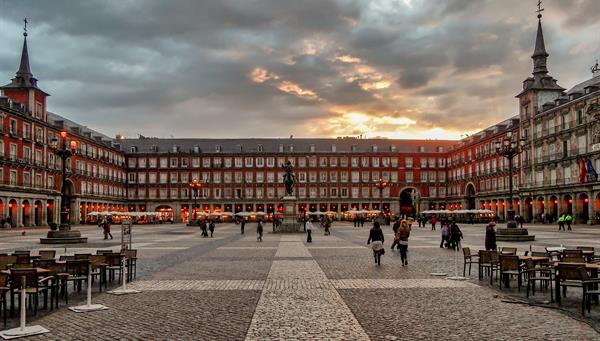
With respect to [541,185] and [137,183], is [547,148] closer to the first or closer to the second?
[541,185]

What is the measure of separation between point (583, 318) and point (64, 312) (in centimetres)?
1033

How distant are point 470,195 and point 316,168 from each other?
98.1ft

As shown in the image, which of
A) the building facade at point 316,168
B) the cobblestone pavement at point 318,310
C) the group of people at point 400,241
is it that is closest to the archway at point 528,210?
the building facade at point 316,168

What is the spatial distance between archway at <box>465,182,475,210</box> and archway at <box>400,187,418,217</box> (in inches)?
511

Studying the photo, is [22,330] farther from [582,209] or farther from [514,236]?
[582,209]

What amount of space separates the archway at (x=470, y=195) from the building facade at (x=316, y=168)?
19cm

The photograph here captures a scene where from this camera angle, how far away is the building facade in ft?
199

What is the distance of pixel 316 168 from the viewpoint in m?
104

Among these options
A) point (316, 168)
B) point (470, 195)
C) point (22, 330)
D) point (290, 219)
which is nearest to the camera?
point (22, 330)

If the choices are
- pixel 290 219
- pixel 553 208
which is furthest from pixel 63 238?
pixel 553 208

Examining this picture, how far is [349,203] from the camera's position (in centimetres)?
10375

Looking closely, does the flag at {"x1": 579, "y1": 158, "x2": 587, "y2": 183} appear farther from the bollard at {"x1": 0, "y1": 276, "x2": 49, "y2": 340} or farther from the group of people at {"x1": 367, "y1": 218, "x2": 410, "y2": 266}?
the bollard at {"x1": 0, "y1": 276, "x2": 49, "y2": 340}

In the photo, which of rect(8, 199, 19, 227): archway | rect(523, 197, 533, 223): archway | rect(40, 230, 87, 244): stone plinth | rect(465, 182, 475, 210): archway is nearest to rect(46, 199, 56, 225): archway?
rect(8, 199, 19, 227): archway

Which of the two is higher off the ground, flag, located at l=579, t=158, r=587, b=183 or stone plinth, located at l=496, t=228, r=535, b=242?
flag, located at l=579, t=158, r=587, b=183
